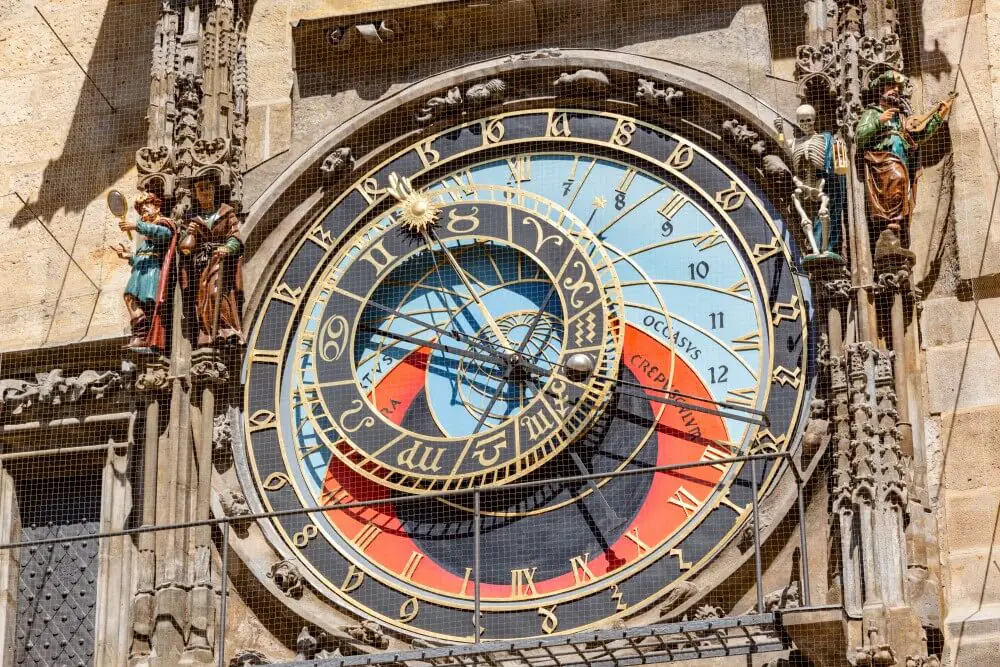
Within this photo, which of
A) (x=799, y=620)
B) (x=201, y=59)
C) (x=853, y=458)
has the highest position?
(x=201, y=59)

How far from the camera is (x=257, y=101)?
13938 mm

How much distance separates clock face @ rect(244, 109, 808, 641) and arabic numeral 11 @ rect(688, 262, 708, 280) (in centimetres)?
1

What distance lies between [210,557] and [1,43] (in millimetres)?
3777

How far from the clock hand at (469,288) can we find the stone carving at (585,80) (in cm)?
101

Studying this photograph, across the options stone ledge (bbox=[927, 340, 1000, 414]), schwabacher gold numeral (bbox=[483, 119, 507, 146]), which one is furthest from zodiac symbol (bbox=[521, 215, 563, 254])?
stone ledge (bbox=[927, 340, 1000, 414])

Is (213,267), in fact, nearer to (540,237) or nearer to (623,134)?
(540,237)

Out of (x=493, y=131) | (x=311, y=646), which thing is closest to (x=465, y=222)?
(x=493, y=131)

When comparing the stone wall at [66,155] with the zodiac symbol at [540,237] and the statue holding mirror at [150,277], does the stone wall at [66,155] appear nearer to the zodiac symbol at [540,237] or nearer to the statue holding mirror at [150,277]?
the statue holding mirror at [150,277]

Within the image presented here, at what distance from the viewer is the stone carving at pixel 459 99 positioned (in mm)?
13492

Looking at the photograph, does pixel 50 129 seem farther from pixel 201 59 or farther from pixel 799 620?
pixel 799 620

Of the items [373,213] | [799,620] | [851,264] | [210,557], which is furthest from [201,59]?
[799,620]

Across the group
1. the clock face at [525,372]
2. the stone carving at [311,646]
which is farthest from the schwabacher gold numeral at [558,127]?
the stone carving at [311,646]

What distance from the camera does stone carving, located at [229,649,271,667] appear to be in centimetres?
1255

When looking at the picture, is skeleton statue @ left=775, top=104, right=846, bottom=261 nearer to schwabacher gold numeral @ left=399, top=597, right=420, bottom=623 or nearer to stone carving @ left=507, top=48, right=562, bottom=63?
stone carving @ left=507, top=48, right=562, bottom=63
